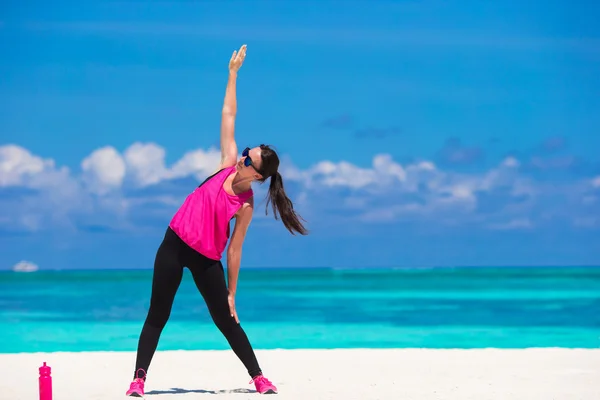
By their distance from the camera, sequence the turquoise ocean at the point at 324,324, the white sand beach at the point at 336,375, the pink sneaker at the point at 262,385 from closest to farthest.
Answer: the pink sneaker at the point at 262,385, the white sand beach at the point at 336,375, the turquoise ocean at the point at 324,324

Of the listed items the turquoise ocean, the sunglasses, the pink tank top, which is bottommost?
the pink tank top

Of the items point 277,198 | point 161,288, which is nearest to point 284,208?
point 277,198

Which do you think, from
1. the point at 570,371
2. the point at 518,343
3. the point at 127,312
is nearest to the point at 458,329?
the point at 518,343

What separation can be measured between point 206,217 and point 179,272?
1.36 feet

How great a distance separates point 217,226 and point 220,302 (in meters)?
0.53

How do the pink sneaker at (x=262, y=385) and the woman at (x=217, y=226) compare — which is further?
the pink sneaker at (x=262, y=385)

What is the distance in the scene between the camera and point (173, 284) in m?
5.98

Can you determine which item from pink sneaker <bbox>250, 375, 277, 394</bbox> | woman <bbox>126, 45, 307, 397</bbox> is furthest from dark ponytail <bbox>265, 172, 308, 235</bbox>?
pink sneaker <bbox>250, 375, 277, 394</bbox>

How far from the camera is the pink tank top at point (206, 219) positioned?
19.2 feet

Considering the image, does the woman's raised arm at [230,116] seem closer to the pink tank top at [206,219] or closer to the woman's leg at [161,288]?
the pink tank top at [206,219]

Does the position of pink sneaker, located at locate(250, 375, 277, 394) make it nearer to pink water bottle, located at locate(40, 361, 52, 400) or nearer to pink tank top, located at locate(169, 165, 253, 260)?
pink tank top, located at locate(169, 165, 253, 260)

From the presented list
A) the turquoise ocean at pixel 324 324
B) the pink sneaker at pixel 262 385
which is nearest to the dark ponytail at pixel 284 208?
the pink sneaker at pixel 262 385

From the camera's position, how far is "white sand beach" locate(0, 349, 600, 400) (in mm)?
6625

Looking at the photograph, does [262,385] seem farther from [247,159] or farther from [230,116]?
[230,116]
